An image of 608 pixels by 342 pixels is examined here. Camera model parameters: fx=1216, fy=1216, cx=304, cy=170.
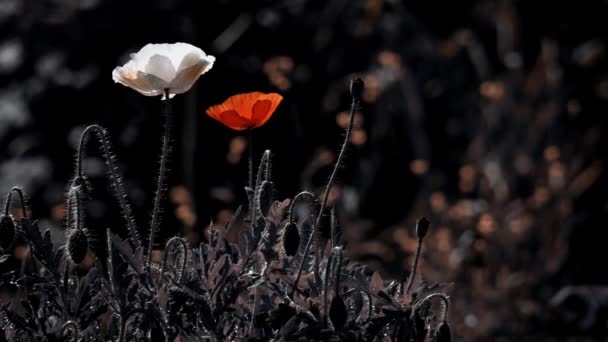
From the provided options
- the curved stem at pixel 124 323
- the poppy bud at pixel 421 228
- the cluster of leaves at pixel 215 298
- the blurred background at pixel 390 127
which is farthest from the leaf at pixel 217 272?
the blurred background at pixel 390 127

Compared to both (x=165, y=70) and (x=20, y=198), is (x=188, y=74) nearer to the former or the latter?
(x=165, y=70)

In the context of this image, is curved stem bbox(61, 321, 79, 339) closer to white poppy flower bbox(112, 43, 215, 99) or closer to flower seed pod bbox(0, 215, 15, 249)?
flower seed pod bbox(0, 215, 15, 249)

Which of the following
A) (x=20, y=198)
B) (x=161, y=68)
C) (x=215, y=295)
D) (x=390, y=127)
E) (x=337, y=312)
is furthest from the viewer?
(x=390, y=127)

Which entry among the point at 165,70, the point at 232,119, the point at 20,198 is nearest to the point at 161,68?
the point at 165,70

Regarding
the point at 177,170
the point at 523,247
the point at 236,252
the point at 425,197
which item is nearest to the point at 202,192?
the point at 177,170

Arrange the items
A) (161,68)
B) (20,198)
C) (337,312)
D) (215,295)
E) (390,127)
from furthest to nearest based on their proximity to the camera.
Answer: (390,127), (161,68), (20,198), (215,295), (337,312)

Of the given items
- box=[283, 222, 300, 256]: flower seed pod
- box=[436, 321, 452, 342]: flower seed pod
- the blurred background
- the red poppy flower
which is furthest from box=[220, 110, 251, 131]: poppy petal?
the blurred background
